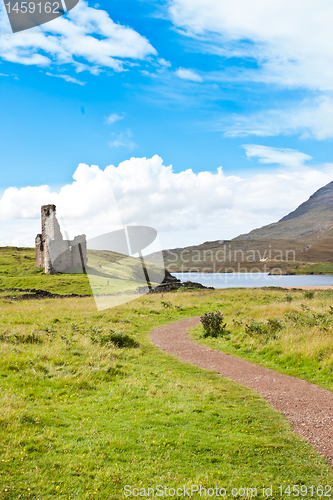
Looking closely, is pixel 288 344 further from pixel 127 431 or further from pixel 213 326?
pixel 127 431

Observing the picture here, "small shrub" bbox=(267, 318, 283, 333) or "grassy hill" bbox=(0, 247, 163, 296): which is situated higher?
"grassy hill" bbox=(0, 247, 163, 296)

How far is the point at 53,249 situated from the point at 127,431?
48.5 meters

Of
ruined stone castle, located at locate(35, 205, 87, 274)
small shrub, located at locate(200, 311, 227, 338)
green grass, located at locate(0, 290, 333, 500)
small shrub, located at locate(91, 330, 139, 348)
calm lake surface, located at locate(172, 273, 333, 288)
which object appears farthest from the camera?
calm lake surface, located at locate(172, 273, 333, 288)

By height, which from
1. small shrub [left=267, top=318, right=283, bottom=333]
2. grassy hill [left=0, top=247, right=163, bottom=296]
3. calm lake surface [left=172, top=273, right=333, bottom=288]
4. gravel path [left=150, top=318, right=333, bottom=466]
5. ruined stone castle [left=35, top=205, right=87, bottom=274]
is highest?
ruined stone castle [left=35, top=205, right=87, bottom=274]

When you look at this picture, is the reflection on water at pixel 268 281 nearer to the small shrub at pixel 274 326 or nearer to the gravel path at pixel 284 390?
the small shrub at pixel 274 326

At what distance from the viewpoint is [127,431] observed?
6723 mm

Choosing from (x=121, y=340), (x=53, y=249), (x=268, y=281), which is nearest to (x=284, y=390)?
(x=121, y=340)

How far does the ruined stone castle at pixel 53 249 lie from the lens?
51.7 meters

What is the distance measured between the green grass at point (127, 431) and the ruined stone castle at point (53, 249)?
135ft

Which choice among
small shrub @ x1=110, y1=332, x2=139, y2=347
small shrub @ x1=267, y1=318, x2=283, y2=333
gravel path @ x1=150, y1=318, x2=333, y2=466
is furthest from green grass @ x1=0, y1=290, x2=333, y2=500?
small shrub @ x1=267, y1=318, x2=283, y2=333

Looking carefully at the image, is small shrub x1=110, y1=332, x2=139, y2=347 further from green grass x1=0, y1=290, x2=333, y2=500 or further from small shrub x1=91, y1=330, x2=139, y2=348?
green grass x1=0, y1=290, x2=333, y2=500

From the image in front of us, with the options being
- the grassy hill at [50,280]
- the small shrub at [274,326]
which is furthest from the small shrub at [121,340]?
the grassy hill at [50,280]

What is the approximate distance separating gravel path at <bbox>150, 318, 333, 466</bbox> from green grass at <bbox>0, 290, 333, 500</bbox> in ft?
1.17

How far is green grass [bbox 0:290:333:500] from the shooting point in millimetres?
5219
